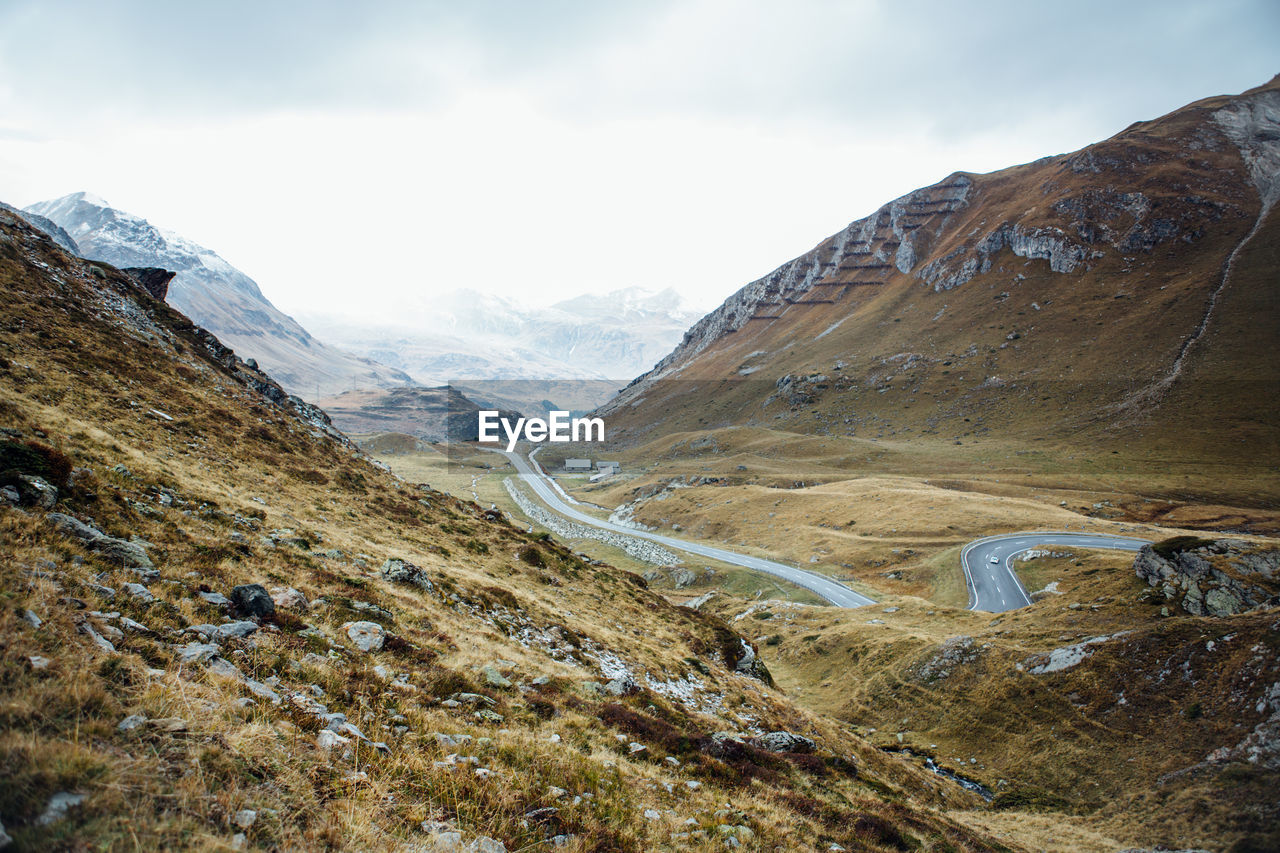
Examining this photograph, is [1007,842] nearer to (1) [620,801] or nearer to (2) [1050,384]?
(1) [620,801]

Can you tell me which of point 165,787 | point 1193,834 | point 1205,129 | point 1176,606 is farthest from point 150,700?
point 1205,129

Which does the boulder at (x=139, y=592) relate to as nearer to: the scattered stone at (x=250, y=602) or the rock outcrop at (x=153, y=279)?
the scattered stone at (x=250, y=602)

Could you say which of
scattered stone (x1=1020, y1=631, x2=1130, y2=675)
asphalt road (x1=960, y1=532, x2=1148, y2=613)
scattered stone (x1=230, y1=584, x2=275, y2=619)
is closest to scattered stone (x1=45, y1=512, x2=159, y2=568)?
scattered stone (x1=230, y1=584, x2=275, y2=619)

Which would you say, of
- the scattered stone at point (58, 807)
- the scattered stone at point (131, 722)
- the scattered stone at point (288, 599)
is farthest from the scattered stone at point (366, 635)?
the scattered stone at point (58, 807)

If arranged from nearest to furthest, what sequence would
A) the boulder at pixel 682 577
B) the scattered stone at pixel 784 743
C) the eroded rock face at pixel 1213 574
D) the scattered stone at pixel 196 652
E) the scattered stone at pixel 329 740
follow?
1. the scattered stone at pixel 329 740
2. the scattered stone at pixel 196 652
3. the scattered stone at pixel 784 743
4. the eroded rock face at pixel 1213 574
5. the boulder at pixel 682 577

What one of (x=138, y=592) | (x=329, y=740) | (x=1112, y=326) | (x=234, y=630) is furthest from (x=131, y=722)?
(x=1112, y=326)

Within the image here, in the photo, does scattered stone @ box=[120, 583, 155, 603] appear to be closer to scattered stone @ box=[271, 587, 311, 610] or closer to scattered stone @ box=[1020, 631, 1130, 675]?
scattered stone @ box=[271, 587, 311, 610]
